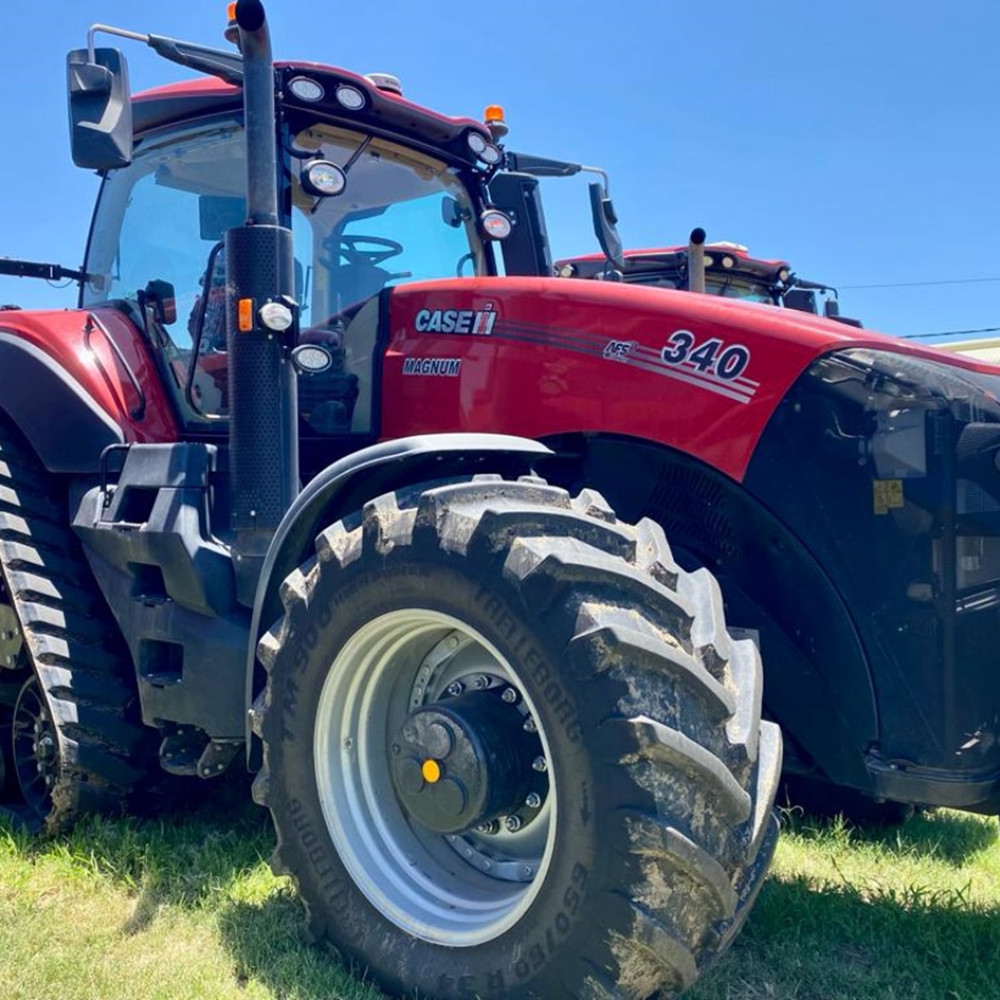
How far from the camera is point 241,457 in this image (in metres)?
3.17

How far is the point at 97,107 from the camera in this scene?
9.82 ft

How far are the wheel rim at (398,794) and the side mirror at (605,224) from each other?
2023 millimetres

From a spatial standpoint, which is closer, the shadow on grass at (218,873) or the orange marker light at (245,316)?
the shadow on grass at (218,873)

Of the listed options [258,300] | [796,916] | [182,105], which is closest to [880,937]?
[796,916]

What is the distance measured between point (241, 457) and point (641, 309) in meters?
1.21

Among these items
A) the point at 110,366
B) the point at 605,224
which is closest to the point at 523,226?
the point at 605,224

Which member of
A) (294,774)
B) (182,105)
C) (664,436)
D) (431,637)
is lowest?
(294,774)

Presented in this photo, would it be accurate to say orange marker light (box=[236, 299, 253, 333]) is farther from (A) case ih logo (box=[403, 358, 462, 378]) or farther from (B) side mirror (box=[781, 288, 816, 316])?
(B) side mirror (box=[781, 288, 816, 316])

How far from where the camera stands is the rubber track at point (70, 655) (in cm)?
358

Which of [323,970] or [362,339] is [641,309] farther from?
[323,970]

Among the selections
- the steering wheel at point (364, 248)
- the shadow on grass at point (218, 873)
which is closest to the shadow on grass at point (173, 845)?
the shadow on grass at point (218, 873)

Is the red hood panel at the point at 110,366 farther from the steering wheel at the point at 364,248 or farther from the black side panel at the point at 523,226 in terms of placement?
the black side panel at the point at 523,226

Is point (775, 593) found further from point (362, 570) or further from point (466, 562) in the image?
point (362, 570)

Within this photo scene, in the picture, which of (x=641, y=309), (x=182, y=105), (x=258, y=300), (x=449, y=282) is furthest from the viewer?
(x=182, y=105)
